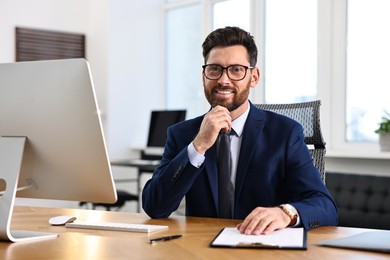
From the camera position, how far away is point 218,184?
2006 mm

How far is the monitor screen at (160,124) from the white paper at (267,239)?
361 cm

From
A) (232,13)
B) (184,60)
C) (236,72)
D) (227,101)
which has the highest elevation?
(232,13)

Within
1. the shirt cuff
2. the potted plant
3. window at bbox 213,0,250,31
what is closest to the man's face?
the shirt cuff

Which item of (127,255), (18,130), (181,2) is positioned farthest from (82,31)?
(127,255)

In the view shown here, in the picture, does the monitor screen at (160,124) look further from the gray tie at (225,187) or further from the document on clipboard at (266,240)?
the document on clipboard at (266,240)

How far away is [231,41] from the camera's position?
6.75 ft

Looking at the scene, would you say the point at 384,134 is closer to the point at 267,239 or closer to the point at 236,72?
the point at 236,72

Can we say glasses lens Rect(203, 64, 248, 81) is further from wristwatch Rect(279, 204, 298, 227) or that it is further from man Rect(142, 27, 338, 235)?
wristwatch Rect(279, 204, 298, 227)

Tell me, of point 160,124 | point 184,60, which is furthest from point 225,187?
point 184,60

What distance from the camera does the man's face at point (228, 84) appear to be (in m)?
1.97

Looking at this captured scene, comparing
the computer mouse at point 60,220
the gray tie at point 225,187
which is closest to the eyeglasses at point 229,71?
the gray tie at point 225,187

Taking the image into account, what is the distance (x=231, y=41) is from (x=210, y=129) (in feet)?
1.30

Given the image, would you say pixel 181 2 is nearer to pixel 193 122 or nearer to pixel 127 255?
pixel 193 122

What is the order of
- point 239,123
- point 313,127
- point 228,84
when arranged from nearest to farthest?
point 228,84
point 239,123
point 313,127
